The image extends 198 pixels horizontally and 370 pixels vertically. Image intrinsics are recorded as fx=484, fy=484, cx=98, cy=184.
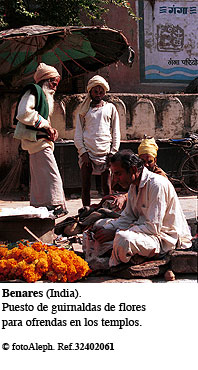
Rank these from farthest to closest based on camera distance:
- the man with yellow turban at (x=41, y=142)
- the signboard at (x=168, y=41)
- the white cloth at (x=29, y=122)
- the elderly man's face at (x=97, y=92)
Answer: the signboard at (x=168, y=41) → the elderly man's face at (x=97, y=92) → the man with yellow turban at (x=41, y=142) → the white cloth at (x=29, y=122)

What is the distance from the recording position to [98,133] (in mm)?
6082

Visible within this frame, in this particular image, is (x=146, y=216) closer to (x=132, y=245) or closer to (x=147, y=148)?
(x=132, y=245)

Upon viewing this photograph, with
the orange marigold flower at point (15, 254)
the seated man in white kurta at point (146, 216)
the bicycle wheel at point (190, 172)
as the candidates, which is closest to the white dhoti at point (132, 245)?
the seated man in white kurta at point (146, 216)

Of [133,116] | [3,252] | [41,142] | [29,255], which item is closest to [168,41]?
[133,116]

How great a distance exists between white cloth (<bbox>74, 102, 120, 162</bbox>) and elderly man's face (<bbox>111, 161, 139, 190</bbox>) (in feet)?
7.97

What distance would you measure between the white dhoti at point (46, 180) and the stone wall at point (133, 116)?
3990 millimetres

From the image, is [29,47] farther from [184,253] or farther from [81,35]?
[184,253]

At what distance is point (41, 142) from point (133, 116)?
4.51 meters

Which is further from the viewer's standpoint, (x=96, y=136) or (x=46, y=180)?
(x=96, y=136)

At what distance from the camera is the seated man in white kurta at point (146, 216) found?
356 centimetres

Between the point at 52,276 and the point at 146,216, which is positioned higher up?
the point at 146,216

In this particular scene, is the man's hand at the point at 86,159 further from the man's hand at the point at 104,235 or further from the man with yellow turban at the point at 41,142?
the man's hand at the point at 104,235
